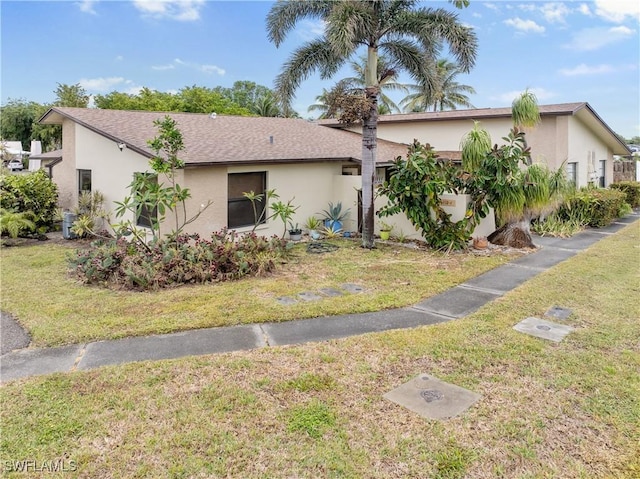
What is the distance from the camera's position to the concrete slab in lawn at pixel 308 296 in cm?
754

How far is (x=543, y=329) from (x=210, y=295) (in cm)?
521

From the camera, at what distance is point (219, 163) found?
10859mm

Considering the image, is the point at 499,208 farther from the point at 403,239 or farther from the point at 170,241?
the point at 170,241

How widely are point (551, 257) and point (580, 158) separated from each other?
370 inches

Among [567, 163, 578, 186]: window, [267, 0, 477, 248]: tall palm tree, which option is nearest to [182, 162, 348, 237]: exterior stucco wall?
[267, 0, 477, 248]: tall palm tree

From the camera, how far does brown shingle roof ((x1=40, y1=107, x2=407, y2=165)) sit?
451 inches

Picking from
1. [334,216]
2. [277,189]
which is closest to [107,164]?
[277,189]

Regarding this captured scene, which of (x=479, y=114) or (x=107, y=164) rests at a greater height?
(x=479, y=114)

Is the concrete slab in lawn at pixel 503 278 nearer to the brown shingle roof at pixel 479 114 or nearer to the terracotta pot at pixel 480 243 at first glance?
the terracotta pot at pixel 480 243

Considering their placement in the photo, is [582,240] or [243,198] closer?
[243,198]

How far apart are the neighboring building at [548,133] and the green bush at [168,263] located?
34.3ft

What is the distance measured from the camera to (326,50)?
1220cm

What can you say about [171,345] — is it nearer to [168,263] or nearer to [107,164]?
[168,263]

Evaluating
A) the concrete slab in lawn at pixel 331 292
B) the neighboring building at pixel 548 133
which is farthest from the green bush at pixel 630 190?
the concrete slab in lawn at pixel 331 292
